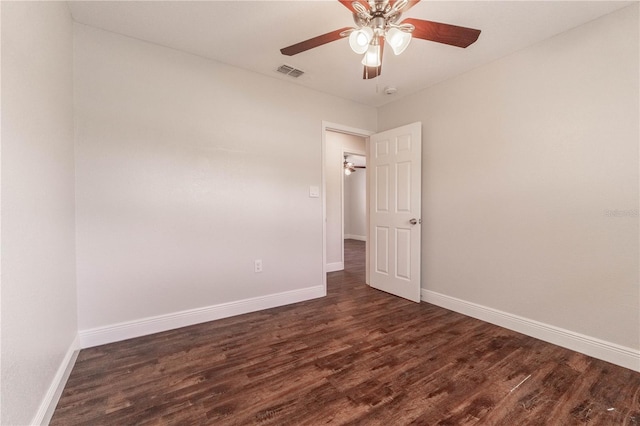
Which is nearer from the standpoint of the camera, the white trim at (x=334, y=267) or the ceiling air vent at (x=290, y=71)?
the ceiling air vent at (x=290, y=71)

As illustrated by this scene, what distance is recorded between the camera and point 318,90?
10.3ft

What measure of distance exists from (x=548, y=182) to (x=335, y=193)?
3.08 metres

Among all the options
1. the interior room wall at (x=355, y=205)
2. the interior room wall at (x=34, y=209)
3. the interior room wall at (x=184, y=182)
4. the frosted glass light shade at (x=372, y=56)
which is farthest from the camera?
the interior room wall at (x=355, y=205)

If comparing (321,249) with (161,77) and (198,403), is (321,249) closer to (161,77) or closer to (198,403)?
(198,403)

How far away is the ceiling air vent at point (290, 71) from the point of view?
8.66 feet

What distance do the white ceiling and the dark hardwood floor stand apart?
2.47 meters

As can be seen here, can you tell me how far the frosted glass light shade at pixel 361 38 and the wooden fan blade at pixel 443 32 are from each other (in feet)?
0.71

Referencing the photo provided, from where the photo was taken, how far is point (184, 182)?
241 cm

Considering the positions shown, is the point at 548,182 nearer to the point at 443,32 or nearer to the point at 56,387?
the point at 443,32

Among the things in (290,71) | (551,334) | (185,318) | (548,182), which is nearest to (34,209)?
(185,318)

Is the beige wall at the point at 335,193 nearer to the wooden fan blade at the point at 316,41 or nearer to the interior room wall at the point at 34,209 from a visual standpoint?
the wooden fan blade at the point at 316,41

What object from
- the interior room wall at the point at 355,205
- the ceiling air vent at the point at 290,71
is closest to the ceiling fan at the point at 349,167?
the interior room wall at the point at 355,205

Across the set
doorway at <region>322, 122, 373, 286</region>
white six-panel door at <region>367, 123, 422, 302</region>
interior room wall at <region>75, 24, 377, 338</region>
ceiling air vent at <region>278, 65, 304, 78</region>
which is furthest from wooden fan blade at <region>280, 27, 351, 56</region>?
doorway at <region>322, 122, 373, 286</region>

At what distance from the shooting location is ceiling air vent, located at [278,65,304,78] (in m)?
2.64
